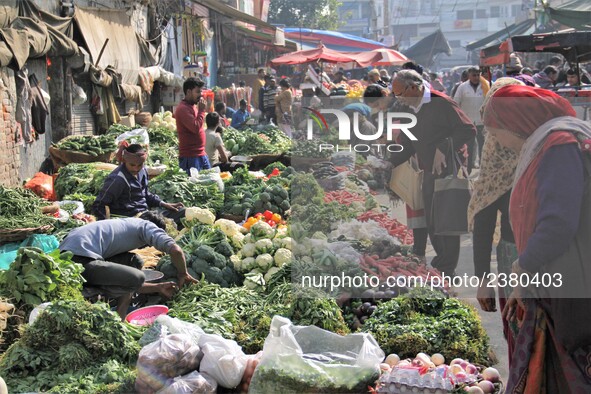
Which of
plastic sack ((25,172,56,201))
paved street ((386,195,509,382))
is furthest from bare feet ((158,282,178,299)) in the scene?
plastic sack ((25,172,56,201))

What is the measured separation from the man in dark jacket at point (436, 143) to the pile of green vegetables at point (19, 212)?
3292 mm

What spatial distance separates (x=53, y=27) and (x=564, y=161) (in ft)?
33.6

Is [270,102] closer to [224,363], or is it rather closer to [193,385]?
[224,363]

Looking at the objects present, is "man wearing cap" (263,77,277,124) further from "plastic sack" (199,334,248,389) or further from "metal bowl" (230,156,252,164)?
"plastic sack" (199,334,248,389)

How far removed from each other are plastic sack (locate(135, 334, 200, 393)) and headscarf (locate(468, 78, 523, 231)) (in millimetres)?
1863

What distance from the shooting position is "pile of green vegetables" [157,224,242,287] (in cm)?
667

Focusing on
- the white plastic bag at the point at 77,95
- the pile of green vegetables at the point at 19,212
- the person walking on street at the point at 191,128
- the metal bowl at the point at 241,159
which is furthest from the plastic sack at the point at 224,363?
the white plastic bag at the point at 77,95

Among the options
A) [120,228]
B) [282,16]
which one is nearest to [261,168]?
[120,228]

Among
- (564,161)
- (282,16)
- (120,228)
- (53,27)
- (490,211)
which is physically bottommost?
(120,228)

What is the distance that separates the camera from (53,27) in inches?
476

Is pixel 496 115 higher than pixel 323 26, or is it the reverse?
pixel 323 26

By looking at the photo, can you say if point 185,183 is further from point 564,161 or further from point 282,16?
point 282,16

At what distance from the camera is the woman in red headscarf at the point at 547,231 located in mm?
3342

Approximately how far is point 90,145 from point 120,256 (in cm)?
516
